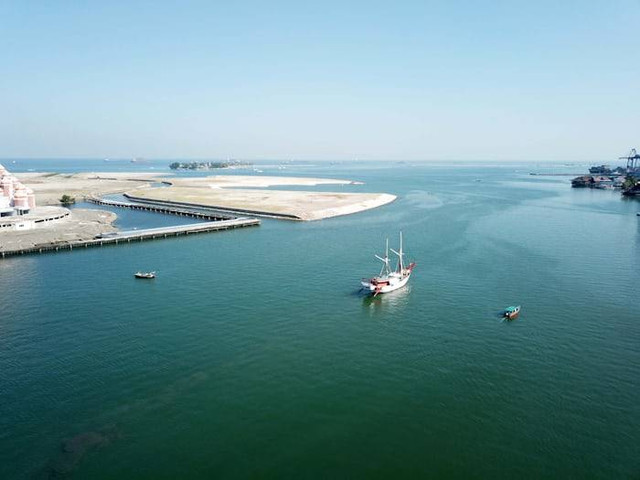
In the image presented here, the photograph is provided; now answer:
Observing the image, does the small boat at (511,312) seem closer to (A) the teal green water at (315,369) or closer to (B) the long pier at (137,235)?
(A) the teal green water at (315,369)

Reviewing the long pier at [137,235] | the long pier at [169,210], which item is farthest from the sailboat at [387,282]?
the long pier at [169,210]

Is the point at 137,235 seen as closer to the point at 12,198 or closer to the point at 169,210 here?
the point at 12,198

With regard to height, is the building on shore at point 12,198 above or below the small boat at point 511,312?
above

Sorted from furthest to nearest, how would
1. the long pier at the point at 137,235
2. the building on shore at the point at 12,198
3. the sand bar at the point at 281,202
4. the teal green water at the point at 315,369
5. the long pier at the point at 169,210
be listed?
the sand bar at the point at 281,202, the long pier at the point at 169,210, the building on shore at the point at 12,198, the long pier at the point at 137,235, the teal green water at the point at 315,369

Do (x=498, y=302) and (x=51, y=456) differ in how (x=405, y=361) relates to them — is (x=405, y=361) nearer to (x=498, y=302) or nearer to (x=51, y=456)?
(x=498, y=302)

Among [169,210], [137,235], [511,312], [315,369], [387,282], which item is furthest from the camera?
[169,210]

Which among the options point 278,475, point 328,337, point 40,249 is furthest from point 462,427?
point 40,249

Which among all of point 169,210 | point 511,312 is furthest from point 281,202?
point 511,312
